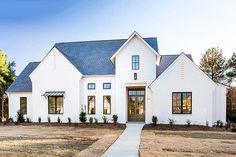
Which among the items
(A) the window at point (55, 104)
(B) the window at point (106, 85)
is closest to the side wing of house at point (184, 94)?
(B) the window at point (106, 85)

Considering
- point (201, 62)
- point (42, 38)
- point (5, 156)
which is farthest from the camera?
point (201, 62)

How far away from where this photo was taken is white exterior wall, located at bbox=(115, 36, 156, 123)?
2297 centimetres

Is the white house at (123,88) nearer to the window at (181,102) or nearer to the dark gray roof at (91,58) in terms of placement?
the window at (181,102)

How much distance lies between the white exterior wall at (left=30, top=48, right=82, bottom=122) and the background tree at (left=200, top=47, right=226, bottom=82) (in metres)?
26.7

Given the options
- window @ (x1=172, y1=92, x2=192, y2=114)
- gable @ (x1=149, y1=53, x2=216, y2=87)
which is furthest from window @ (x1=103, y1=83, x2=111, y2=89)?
window @ (x1=172, y1=92, x2=192, y2=114)

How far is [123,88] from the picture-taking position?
23328 mm

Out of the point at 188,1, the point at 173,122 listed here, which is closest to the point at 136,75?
the point at 173,122

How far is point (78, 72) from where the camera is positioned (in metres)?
24.2

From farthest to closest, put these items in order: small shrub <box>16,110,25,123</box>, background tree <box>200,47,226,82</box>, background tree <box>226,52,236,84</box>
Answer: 1. background tree <box>200,47,226,82</box>
2. background tree <box>226,52,236,84</box>
3. small shrub <box>16,110,25,123</box>

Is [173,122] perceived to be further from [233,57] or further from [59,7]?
[233,57]

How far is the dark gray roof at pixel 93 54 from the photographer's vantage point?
25.1 metres

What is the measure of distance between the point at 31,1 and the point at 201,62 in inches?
1320

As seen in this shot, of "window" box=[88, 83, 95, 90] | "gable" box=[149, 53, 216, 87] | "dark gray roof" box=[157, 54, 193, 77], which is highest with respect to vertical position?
"dark gray roof" box=[157, 54, 193, 77]

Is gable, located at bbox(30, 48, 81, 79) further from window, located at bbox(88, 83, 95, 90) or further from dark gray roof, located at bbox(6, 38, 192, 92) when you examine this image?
window, located at bbox(88, 83, 95, 90)
